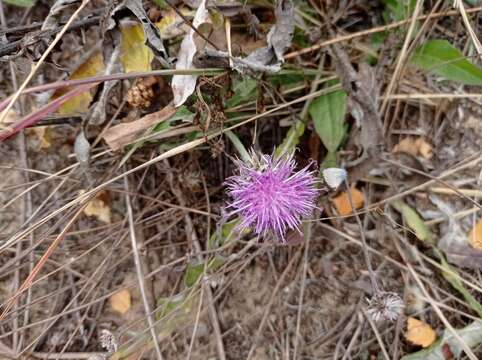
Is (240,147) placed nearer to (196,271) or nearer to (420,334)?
(196,271)

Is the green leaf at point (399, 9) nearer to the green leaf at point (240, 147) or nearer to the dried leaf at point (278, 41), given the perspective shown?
the dried leaf at point (278, 41)

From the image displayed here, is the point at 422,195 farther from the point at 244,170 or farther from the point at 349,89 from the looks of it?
the point at 244,170

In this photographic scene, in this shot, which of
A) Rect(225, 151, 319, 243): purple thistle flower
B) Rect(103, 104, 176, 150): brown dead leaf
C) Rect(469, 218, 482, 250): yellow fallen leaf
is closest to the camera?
Rect(225, 151, 319, 243): purple thistle flower

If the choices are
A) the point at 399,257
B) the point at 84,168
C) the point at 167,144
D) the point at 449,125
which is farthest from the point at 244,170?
the point at 449,125

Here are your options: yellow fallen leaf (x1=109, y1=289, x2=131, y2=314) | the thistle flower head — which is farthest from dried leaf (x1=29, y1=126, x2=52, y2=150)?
the thistle flower head

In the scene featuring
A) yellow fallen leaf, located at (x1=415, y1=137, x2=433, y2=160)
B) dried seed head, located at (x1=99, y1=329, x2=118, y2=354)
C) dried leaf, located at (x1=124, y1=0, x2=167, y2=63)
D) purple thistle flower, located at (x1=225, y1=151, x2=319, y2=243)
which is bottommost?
dried seed head, located at (x1=99, y1=329, x2=118, y2=354)

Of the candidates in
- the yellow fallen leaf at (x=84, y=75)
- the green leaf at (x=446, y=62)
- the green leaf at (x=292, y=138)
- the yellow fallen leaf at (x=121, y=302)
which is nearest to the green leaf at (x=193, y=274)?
the yellow fallen leaf at (x=121, y=302)

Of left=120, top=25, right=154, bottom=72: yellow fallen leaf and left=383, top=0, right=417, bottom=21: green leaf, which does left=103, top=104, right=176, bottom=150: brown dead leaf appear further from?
left=383, top=0, right=417, bottom=21: green leaf
